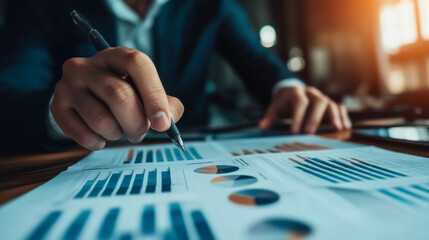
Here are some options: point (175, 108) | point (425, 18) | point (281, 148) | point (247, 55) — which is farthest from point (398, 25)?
point (175, 108)

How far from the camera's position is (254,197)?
7.6 inches

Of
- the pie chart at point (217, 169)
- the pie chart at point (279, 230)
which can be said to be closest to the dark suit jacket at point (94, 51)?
the pie chart at point (217, 169)

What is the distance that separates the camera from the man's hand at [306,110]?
0.56 m

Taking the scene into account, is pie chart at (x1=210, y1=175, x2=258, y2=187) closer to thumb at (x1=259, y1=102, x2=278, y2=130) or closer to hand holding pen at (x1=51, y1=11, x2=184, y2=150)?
hand holding pen at (x1=51, y1=11, x2=184, y2=150)

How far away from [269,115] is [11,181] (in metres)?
0.50

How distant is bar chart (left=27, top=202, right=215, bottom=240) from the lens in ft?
0.47

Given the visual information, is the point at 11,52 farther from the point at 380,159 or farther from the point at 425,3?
the point at 425,3

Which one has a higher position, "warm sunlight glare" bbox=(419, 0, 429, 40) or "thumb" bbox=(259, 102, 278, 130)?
"warm sunlight glare" bbox=(419, 0, 429, 40)

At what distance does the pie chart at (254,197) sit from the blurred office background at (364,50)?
782 millimetres

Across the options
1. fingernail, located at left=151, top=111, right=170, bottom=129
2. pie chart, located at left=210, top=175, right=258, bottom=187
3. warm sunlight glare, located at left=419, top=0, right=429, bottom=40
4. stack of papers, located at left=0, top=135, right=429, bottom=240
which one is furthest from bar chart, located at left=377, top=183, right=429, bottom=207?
warm sunlight glare, located at left=419, top=0, right=429, bottom=40

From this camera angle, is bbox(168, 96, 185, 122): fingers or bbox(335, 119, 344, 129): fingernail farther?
bbox(335, 119, 344, 129): fingernail

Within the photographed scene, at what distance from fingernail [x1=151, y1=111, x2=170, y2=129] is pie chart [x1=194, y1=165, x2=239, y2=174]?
2.4 inches

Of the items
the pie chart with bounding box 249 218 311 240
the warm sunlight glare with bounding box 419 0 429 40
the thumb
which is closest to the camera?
the pie chart with bounding box 249 218 311 240

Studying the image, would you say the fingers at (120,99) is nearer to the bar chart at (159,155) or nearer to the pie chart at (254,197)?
the bar chart at (159,155)
